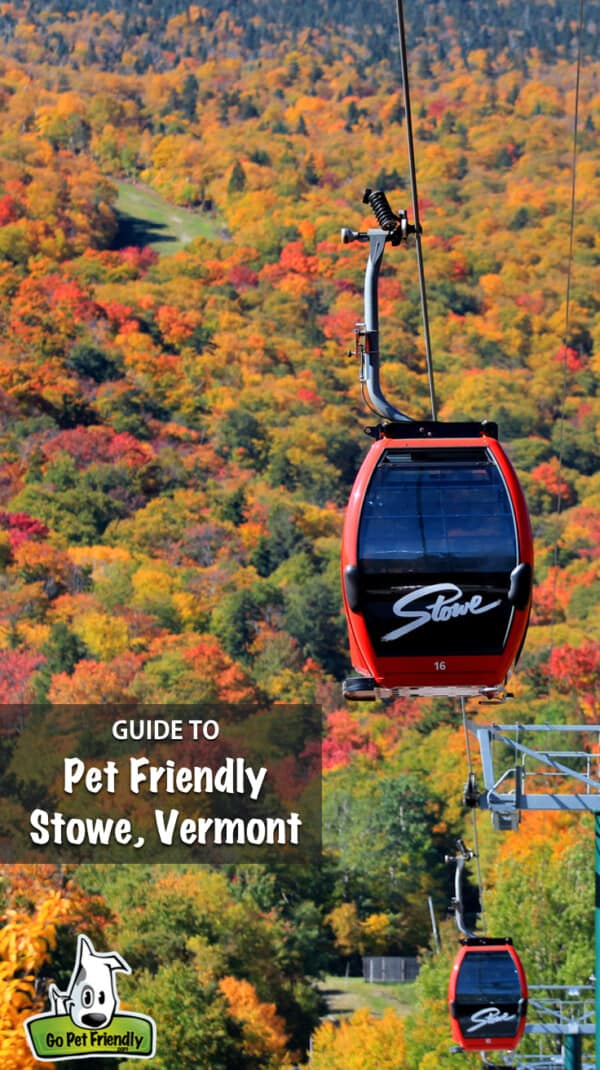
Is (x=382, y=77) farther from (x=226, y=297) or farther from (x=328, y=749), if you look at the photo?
(x=328, y=749)

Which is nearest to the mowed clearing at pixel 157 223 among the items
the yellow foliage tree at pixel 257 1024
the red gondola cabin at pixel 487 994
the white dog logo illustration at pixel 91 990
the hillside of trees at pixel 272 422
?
the hillside of trees at pixel 272 422

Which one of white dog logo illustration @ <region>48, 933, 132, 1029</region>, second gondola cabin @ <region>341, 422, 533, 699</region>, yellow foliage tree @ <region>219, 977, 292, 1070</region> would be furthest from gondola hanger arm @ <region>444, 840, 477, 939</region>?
yellow foliage tree @ <region>219, 977, 292, 1070</region>

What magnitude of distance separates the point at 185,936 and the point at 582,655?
97.0 ft

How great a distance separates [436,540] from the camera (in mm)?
11727

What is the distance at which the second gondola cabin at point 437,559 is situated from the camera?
11641 mm

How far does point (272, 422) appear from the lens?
357ft

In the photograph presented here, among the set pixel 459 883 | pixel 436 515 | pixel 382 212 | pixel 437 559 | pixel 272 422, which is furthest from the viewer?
pixel 272 422

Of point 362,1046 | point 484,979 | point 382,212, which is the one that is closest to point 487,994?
point 484,979

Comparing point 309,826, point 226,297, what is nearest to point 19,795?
point 309,826

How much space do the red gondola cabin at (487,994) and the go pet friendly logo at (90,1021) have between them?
1722 cm

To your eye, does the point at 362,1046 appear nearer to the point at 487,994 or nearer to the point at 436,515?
the point at 487,994

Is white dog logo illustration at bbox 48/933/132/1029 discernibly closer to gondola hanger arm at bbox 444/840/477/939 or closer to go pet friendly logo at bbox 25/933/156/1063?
go pet friendly logo at bbox 25/933/156/1063

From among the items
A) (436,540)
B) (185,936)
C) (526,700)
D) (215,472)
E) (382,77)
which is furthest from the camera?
(382,77)

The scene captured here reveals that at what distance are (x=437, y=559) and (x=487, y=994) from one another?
14.0 meters
